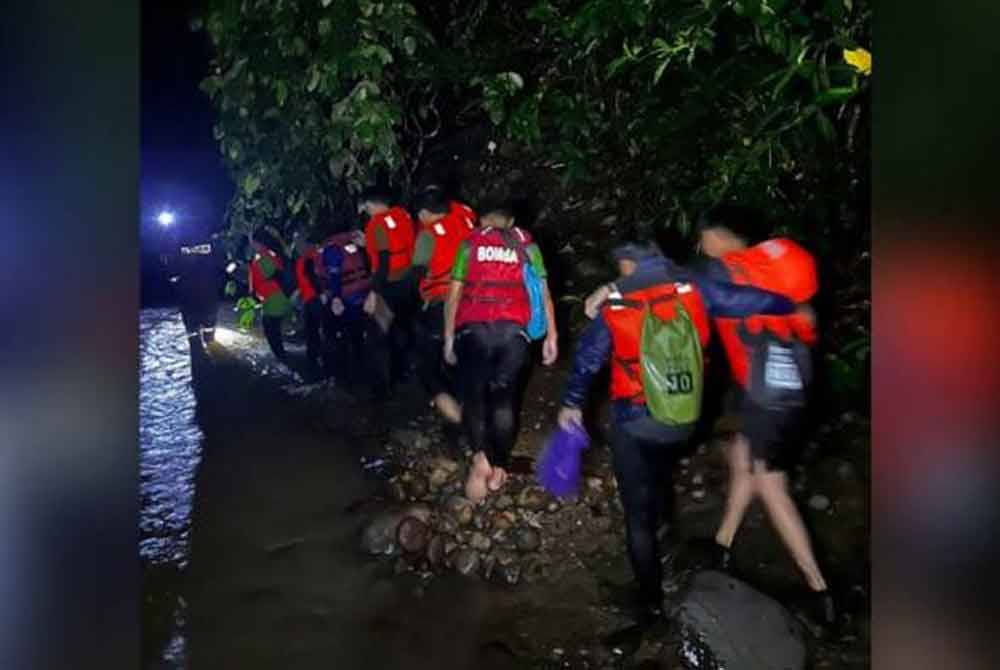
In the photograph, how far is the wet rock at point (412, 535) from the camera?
4410mm

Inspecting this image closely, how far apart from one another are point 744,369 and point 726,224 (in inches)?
27.0

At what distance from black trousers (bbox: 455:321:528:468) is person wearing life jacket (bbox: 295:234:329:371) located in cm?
249

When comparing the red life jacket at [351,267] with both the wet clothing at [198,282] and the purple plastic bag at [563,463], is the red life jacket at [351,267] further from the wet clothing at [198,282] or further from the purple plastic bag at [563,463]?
the purple plastic bag at [563,463]

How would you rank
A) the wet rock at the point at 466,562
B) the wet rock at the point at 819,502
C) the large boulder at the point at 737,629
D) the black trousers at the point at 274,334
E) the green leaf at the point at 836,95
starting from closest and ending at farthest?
the green leaf at the point at 836,95 → the large boulder at the point at 737,629 → the wet rock at the point at 466,562 → the wet rock at the point at 819,502 → the black trousers at the point at 274,334

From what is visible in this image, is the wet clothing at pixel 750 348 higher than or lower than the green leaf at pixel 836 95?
lower

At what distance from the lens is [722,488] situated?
15.9 ft

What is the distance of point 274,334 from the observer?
808 cm

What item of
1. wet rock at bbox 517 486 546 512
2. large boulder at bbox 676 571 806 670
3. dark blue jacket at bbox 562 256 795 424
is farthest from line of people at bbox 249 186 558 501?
large boulder at bbox 676 571 806 670

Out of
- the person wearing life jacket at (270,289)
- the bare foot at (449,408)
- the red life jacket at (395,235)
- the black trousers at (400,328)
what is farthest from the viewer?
the person wearing life jacket at (270,289)

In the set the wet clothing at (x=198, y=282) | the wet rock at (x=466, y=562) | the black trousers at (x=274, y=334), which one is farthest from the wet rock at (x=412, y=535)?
the black trousers at (x=274, y=334)

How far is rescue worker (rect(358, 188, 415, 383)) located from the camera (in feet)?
20.0

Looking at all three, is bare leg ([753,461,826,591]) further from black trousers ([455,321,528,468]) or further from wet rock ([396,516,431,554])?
wet rock ([396,516,431,554])

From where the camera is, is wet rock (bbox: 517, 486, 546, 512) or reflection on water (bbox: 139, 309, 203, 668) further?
wet rock (bbox: 517, 486, 546, 512)
